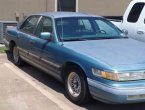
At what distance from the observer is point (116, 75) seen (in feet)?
17.5

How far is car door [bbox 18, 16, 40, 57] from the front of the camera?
7944mm

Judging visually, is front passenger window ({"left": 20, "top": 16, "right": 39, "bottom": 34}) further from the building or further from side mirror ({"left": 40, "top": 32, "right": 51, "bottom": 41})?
the building

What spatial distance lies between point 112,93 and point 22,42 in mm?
3716

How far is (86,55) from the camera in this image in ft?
19.4

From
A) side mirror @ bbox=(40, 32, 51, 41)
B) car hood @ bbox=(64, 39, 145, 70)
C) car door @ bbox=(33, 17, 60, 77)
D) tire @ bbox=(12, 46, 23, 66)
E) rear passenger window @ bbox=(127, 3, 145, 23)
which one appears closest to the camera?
→ car hood @ bbox=(64, 39, 145, 70)

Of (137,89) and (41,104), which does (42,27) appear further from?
(137,89)

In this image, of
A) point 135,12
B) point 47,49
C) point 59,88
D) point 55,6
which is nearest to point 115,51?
point 47,49

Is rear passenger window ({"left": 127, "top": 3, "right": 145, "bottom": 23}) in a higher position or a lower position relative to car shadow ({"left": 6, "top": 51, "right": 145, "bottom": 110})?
higher

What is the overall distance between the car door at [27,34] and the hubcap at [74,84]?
1.75m

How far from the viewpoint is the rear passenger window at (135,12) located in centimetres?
873

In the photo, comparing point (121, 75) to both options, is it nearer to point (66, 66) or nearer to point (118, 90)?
point (118, 90)

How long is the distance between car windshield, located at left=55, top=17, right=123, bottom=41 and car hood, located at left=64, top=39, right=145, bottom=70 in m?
0.24

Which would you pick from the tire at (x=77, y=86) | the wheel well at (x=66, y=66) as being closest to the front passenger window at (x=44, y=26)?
the wheel well at (x=66, y=66)

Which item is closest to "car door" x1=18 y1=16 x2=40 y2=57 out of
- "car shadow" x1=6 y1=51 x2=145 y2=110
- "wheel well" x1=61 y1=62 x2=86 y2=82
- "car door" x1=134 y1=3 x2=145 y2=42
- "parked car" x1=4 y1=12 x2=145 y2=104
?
"parked car" x1=4 y1=12 x2=145 y2=104
